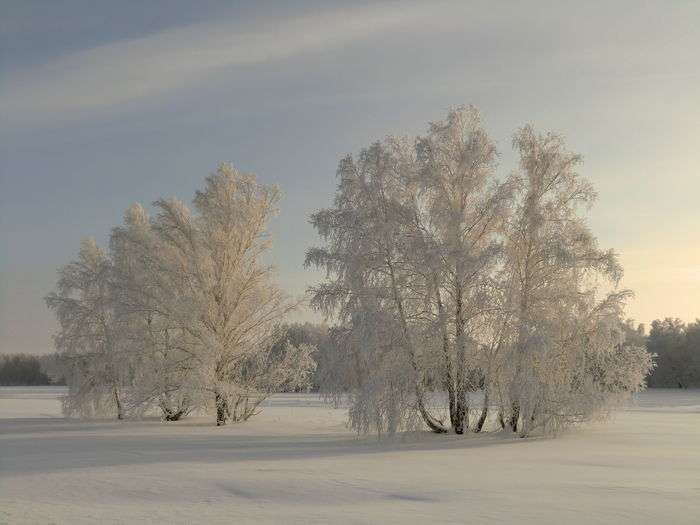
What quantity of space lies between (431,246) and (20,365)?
11395 centimetres

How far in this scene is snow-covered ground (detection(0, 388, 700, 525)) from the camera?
11656mm

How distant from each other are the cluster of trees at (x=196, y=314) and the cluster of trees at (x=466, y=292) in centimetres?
811

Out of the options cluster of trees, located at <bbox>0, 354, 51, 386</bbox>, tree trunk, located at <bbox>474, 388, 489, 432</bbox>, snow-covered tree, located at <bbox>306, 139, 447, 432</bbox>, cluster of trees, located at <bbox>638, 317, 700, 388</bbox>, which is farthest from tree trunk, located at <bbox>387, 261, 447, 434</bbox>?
cluster of trees, located at <bbox>0, 354, 51, 386</bbox>

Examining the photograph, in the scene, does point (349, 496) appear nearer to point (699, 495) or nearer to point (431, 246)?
point (699, 495)

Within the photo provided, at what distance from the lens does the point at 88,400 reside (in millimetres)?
35531

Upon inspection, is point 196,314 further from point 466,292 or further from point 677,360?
point 677,360

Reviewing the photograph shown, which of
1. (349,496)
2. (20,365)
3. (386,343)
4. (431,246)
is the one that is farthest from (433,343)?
(20,365)

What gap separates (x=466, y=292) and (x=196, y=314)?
40.2ft

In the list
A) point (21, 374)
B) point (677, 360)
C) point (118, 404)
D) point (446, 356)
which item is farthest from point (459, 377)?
point (21, 374)

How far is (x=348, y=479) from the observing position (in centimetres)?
1530

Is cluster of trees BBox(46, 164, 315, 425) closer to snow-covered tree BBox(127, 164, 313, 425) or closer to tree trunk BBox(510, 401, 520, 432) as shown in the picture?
snow-covered tree BBox(127, 164, 313, 425)

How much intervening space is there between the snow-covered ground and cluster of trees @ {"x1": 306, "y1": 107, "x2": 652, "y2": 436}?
1.65 metres

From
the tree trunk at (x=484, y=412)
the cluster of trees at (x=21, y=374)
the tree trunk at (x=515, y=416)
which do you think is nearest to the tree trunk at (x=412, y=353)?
the tree trunk at (x=484, y=412)

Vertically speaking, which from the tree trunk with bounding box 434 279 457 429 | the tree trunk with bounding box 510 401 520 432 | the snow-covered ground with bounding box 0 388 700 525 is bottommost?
the snow-covered ground with bounding box 0 388 700 525
